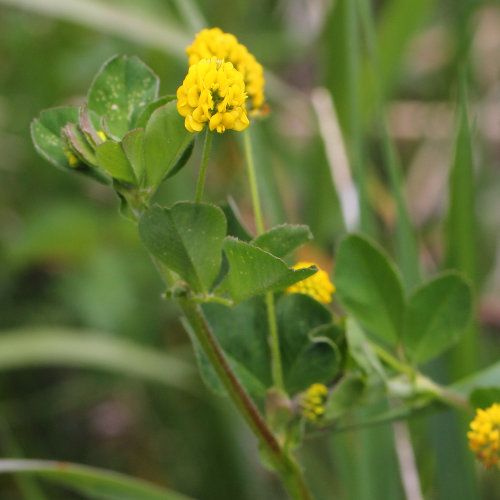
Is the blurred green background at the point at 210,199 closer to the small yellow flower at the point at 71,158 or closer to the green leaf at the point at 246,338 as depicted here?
the green leaf at the point at 246,338

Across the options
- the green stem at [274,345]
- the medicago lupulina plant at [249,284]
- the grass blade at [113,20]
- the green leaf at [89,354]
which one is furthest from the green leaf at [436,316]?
the grass blade at [113,20]

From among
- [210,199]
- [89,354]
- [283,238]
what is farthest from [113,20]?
[283,238]

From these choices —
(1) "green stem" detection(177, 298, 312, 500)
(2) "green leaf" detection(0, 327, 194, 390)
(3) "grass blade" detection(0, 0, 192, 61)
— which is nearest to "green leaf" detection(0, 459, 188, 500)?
(1) "green stem" detection(177, 298, 312, 500)

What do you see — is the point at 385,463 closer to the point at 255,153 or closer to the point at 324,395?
the point at 324,395

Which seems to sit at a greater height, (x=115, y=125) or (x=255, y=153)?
(x=255, y=153)

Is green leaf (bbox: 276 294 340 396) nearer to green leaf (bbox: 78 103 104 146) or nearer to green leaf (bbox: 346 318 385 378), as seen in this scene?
green leaf (bbox: 346 318 385 378)

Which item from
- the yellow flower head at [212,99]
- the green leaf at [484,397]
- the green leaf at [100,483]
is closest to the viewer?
the yellow flower head at [212,99]

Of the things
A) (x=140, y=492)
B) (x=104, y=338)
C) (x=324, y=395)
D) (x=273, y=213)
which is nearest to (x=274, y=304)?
(x=324, y=395)
